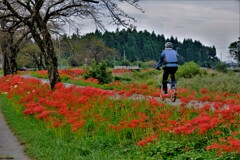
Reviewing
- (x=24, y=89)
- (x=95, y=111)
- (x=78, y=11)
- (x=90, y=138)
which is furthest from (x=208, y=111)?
(x=78, y=11)

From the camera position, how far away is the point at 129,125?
9742 millimetres

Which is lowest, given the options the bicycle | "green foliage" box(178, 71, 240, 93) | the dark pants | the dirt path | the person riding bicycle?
the dirt path

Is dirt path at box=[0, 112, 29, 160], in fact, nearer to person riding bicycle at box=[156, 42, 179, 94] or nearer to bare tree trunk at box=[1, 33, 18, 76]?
person riding bicycle at box=[156, 42, 179, 94]

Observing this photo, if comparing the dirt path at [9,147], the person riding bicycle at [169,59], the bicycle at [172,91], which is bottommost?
the dirt path at [9,147]

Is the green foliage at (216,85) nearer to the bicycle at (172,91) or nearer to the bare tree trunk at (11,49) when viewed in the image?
the bicycle at (172,91)

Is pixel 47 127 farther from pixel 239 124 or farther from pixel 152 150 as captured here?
pixel 239 124

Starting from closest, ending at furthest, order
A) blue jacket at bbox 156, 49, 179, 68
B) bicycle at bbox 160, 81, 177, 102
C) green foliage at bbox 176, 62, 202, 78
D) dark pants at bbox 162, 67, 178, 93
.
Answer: bicycle at bbox 160, 81, 177, 102 → blue jacket at bbox 156, 49, 179, 68 → dark pants at bbox 162, 67, 178, 93 → green foliage at bbox 176, 62, 202, 78

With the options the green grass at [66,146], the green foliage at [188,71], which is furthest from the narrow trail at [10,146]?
the green foliage at [188,71]

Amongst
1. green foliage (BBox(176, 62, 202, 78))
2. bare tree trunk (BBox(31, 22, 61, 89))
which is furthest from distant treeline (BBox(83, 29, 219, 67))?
bare tree trunk (BBox(31, 22, 61, 89))

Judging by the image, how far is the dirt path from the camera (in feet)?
31.2

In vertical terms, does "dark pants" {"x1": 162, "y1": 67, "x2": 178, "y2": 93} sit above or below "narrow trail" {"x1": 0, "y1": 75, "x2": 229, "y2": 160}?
above

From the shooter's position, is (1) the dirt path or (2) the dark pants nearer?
(1) the dirt path

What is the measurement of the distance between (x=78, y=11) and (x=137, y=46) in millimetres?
107648

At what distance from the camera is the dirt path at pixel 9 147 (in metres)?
9.52
